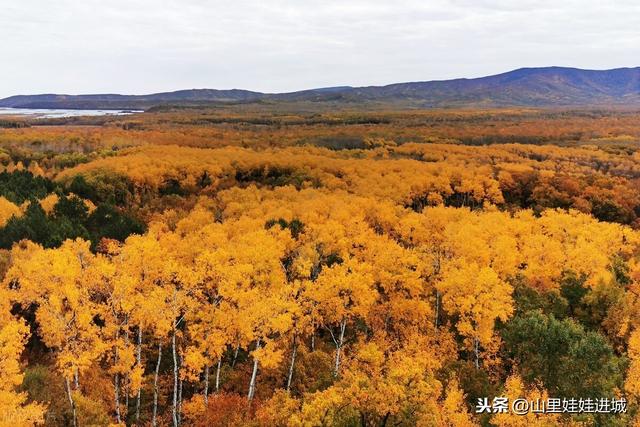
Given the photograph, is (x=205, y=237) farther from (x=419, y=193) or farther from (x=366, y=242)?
(x=419, y=193)

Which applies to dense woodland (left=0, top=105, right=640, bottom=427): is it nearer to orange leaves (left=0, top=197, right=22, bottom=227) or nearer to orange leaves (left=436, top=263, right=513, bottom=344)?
orange leaves (left=436, top=263, right=513, bottom=344)

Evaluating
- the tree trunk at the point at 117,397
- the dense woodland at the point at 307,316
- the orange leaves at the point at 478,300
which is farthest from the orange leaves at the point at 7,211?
the orange leaves at the point at 478,300

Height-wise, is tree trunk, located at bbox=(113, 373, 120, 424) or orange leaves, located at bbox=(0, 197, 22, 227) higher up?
orange leaves, located at bbox=(0, 197, 22, 227)

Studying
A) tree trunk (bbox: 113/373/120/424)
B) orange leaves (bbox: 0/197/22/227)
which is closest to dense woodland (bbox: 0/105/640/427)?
tree trunk (bbox: 113/373/120/424)

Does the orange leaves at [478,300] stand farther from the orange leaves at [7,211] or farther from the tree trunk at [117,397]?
the orange leaves at [7,211]

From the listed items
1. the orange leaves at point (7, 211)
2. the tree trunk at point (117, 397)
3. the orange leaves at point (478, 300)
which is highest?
the orange leaves at point (7, 211)

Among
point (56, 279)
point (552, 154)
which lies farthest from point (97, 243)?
point (552, 154)

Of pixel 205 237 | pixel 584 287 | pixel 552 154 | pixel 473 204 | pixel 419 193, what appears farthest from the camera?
pixel 552 154

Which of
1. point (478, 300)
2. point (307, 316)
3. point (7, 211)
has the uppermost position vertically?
point (7, 211)

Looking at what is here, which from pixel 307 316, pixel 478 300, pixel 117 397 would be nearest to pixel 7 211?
pixel 117 397

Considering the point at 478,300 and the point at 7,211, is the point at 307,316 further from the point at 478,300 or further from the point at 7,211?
the point at 7,211

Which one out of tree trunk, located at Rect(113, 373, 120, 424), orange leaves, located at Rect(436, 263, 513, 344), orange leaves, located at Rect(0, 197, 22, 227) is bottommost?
tree trunk, located at Rect(113, 373, 120, 424)
